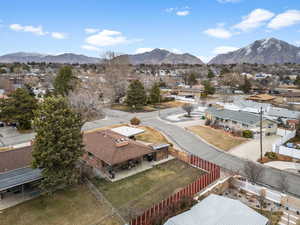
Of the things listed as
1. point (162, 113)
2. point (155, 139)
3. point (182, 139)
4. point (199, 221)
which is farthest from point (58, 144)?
point (162, 113)

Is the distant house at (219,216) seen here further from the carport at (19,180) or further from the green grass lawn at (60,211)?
the carport at (19,180)

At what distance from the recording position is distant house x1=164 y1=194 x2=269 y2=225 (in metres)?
11.1

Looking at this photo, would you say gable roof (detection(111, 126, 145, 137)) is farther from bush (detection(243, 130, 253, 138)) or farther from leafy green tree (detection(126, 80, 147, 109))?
leafy green tree (detection(126, 80, 147, 109))

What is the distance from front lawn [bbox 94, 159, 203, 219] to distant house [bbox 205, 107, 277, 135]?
16.7 m

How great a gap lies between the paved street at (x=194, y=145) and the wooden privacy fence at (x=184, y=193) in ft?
8.80

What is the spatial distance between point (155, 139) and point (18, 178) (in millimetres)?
18622

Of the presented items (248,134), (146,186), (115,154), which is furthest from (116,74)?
(146,186)

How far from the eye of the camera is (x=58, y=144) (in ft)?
49.3

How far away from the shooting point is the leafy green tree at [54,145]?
14.8 meters

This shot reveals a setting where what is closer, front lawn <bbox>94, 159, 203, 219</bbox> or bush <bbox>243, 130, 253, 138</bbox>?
front lawn <bbox>94, 159, 203, 219</bbox>

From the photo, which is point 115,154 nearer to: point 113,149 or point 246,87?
point 113,149

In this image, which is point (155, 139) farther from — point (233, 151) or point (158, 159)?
point (233, 151)

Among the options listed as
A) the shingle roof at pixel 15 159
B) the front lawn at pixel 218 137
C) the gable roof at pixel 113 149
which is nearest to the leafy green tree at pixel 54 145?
the shingle roof at pixel 15 159

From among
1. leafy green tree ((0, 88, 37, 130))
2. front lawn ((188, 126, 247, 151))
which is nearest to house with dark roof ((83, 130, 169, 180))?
front lawn ((188, 126, 247, 151))
